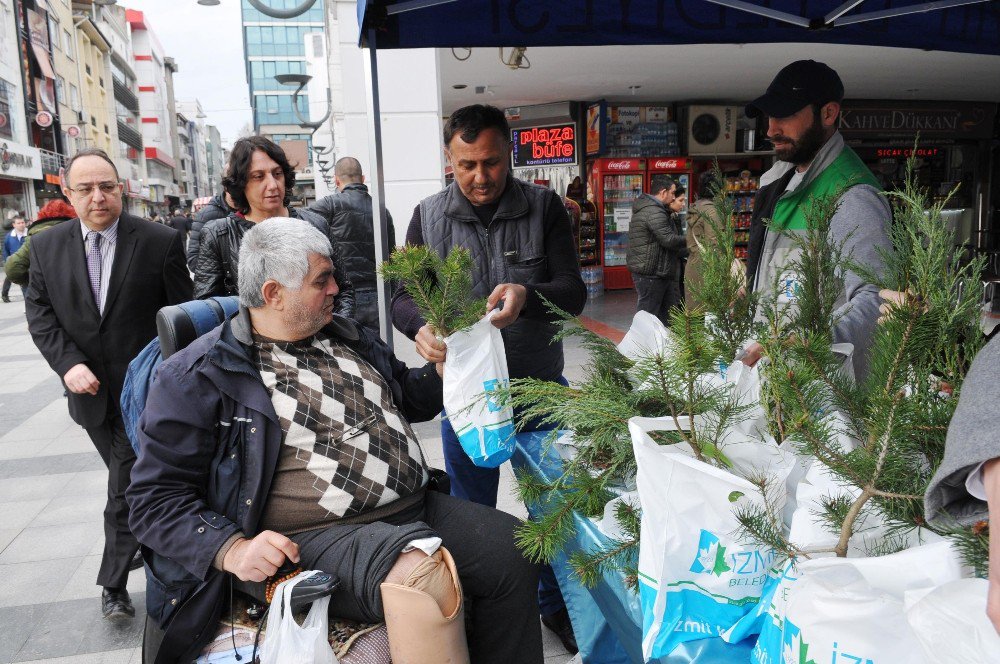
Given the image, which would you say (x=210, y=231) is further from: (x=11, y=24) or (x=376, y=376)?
(x=11, y=24)

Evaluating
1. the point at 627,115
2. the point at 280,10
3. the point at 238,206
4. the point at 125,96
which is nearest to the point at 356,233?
the point at 238,206

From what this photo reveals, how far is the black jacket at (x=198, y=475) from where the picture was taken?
170cm

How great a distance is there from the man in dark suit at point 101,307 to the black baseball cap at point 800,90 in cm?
242

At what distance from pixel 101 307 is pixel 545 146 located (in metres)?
10.2

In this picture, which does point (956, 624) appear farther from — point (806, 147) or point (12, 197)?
point (12, 197)

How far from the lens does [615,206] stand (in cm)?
1246

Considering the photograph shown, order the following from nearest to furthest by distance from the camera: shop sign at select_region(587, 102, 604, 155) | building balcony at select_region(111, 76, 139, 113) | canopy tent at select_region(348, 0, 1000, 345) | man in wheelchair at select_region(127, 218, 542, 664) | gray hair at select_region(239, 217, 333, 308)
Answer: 1. man in wheelchair at select_region(127, 218, 542, 664)
2. gray hair at select_region(239, 217, 333, 308)
3. canopy tent at select_region(348, 0, 1000, 345)
4. shop sign at select_region(587, 102, 604, 155)
5. building balcony at select_region(111, 76, 139, 113)

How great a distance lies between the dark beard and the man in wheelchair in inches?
52.5

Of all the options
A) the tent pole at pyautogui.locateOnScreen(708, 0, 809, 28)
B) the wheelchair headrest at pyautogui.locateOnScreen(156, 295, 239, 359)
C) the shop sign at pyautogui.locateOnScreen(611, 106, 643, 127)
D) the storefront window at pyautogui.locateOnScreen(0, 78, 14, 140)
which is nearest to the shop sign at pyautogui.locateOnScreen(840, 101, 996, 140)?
the shop sign at pyautogui.locateOnScreen(611, 106, 643, 127)

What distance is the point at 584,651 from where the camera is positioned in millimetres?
1816

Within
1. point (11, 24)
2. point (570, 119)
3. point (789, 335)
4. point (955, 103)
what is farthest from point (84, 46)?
point (789, 335)

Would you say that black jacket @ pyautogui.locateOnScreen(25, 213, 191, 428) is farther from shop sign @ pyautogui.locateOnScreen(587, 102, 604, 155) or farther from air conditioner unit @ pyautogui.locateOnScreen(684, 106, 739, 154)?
air conditioner unit @ pyautogui.locateOnScreen(684, 106, 739, 154)

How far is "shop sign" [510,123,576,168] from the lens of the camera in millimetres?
12242

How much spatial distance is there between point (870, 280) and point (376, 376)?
53.7 inches
